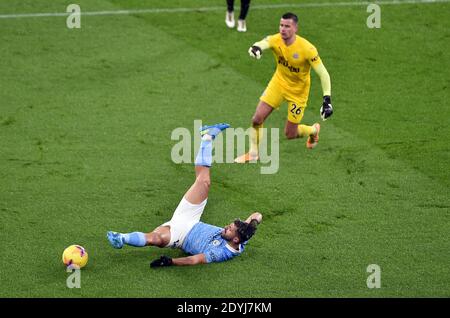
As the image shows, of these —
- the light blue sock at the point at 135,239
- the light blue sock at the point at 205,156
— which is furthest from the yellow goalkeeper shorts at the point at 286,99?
the light blue sock at the point at 135,239

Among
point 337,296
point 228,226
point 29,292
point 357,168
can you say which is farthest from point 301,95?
point 29,292

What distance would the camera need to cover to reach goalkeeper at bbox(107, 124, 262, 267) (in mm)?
9923

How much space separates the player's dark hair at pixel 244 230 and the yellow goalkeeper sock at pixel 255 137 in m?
2.73

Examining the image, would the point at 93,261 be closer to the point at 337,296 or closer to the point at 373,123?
the point at 337,296

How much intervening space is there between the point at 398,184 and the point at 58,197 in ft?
14.7

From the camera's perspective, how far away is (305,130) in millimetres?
12625

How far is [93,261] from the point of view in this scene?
10.1 m

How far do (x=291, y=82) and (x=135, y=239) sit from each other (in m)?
3.55

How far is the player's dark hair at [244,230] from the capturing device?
997cm
